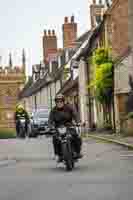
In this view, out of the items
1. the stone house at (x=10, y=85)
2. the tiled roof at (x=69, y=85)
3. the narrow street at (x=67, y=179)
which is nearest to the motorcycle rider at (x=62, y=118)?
the narrow street at (x=67, y=179)

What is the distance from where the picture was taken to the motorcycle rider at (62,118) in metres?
16.1

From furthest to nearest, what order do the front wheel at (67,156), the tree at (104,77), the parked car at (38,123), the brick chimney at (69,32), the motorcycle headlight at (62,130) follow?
the brick chimney at (69,32) → the parked car at (38,123) → the tree at (104,77) → the motorcycle headlight at (62,130) → the front wheel at (67,156)

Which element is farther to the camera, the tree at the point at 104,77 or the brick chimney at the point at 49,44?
the brick chimney at the point at 49,44

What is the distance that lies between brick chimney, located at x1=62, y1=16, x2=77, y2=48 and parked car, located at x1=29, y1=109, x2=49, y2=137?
90.5 feet

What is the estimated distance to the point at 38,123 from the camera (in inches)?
1898

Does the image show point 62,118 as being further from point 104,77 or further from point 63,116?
point 104,77

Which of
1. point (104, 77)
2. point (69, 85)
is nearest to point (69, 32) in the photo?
point (69, 85)

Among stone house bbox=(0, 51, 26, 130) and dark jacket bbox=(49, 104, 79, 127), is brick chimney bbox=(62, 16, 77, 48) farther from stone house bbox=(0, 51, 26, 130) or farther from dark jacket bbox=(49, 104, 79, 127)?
dark jacket bbox=(49, 104, 79, 127)

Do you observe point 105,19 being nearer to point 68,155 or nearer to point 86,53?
point 86,53

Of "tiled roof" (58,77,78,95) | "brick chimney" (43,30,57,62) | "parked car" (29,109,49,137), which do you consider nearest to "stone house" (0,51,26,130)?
"brick chimney" (43,30,57,62)

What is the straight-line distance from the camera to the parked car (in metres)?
47.5

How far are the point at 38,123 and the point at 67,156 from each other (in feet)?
107

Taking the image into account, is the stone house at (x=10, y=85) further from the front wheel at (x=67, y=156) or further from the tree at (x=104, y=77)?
the front wheel at (x=67, y=156)

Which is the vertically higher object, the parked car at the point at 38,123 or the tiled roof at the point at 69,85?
the tiled roof at the point at 69,85
